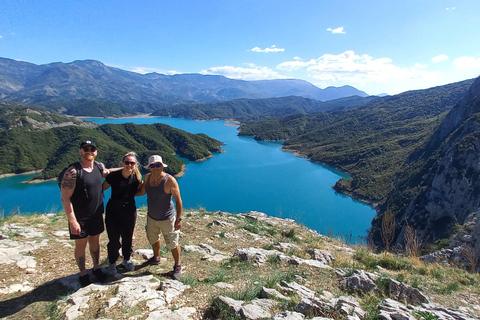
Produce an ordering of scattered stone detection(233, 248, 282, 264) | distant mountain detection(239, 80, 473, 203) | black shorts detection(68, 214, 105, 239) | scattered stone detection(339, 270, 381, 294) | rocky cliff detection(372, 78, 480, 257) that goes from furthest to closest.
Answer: distant mountain detection(239, 80, 473, 203) < rocky cliff detection(372, 78, 480, 257) < scattered stone detection(233, 248, 282, 264) < scattered stone detection(339, 270, 381, 294) < black shorts detection(68, 214, 105, 239)

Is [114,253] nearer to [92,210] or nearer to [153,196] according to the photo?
A: [92,210]

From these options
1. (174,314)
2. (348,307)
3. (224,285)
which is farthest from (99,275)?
(348,307)

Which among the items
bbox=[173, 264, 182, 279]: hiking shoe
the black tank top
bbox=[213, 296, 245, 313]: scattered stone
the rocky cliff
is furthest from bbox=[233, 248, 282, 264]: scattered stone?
the rocky cliff

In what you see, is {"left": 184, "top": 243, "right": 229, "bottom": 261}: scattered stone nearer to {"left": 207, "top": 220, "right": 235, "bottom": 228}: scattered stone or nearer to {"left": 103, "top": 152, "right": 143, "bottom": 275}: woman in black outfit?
{"left": 103, "top": 152, "right": 143, "bottom": 275}: woman in black outfit

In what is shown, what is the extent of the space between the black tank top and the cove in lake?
118 ft

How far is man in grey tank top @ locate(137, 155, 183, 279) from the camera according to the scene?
161 inches

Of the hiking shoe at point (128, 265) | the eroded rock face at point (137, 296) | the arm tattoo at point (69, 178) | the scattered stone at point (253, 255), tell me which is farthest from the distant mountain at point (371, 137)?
the arm tattoo at point (69, 178)

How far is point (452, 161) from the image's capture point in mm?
40062

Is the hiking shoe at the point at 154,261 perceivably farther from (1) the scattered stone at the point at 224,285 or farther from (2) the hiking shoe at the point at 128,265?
(1) the scattered stone at the point at 224,285

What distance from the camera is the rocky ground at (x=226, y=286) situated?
125 inches

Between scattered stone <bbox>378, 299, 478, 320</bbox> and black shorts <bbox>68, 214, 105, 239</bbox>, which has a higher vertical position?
black shorts <bbox>68, 214, 105, 239</bbox>

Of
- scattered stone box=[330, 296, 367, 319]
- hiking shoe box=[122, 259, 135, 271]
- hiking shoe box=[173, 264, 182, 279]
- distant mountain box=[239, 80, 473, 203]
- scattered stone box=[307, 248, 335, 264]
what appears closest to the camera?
scattered stone box=[330, 296, 367, 319]

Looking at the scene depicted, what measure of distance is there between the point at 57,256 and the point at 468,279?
24.8 ft

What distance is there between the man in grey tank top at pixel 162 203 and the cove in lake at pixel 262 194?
3519cm
